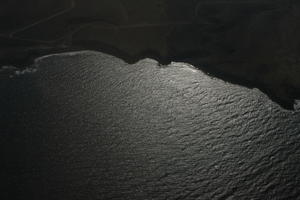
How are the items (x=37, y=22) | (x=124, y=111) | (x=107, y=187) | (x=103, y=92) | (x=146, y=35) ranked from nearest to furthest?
(x=107, y=187), (x=124, y=111), (x=103, y=92), (x=146, y=35), (x=37, y=22)

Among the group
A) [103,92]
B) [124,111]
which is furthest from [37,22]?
[124,111]

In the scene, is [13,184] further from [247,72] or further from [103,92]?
[247,72]

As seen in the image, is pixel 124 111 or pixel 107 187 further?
pixel 124 111

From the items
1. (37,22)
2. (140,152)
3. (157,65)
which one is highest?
(37,22)

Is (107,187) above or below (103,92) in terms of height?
below

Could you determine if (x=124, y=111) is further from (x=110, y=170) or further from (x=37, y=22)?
(x=37, y=22)

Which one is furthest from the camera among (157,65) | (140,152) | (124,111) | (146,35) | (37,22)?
(37,22)
